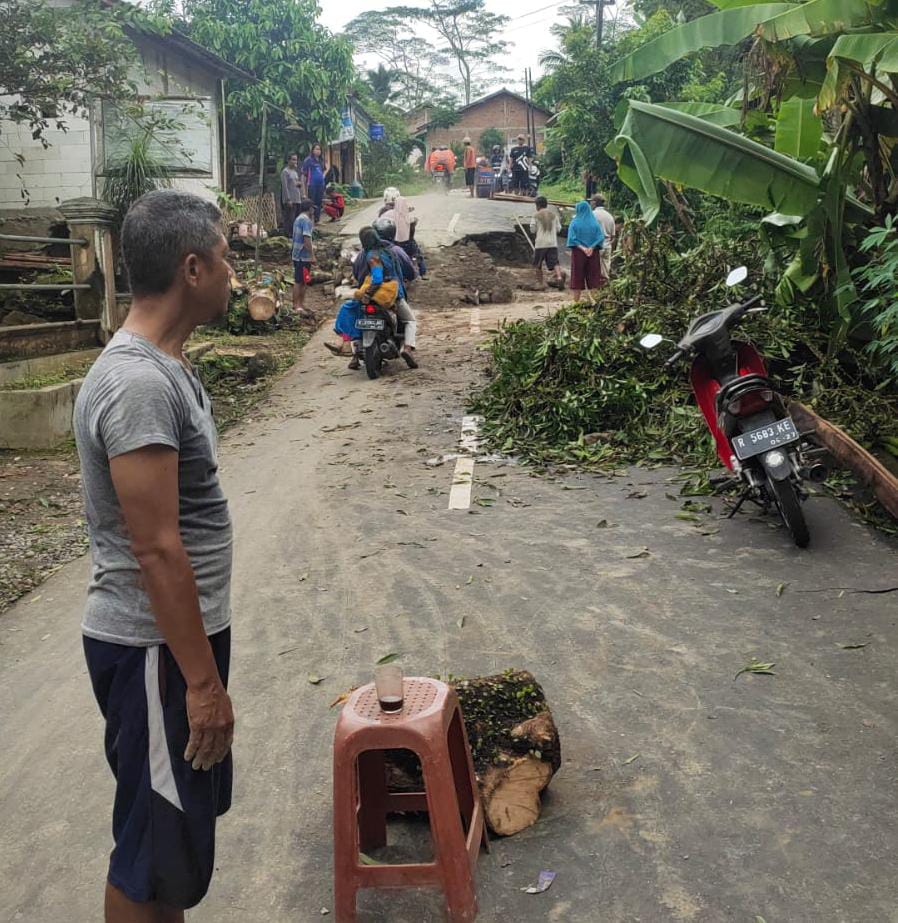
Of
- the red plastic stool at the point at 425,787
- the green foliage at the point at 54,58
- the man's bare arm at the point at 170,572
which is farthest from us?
the green foliage at the point at 54,58

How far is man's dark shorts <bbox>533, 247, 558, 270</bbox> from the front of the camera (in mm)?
20469

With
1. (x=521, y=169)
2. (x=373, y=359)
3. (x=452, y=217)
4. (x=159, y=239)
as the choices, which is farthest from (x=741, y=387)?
(x=521, y=169)

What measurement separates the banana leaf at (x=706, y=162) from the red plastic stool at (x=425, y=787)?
5.50 m

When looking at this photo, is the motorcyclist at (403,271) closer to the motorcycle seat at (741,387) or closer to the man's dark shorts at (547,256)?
the motorcycle seat at (741,387)

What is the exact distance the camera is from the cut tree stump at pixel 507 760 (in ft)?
11.0

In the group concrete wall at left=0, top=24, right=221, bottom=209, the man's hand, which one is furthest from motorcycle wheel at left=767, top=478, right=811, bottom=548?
concrete wall at left=0, top=24, right=221, bottom=209

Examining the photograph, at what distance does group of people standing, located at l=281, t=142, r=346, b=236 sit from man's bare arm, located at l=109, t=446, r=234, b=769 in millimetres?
22254

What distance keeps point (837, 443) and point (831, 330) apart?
1875 mm

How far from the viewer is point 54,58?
1209cm

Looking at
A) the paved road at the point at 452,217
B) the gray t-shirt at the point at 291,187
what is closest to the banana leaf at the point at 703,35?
the paved road at the point at 452,217

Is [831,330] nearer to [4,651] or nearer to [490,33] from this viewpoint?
[4,651]

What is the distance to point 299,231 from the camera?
57.7ft

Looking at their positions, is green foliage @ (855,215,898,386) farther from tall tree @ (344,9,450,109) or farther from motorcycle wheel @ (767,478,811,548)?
tall tree @ (344,9,450,109)

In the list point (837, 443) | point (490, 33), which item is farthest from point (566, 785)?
point (490, 33)
